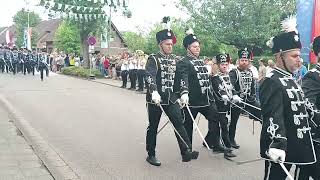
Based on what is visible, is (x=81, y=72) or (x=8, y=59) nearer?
(x=81, y=72)

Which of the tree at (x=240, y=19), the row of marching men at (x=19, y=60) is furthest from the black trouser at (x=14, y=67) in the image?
the tree at (x=240, y=19)

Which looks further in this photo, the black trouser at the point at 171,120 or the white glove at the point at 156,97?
the black trouser at the point at 171,120

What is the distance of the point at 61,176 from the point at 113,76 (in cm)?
2306

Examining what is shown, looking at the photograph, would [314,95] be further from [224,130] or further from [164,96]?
[224,130]

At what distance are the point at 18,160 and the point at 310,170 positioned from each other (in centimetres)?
452

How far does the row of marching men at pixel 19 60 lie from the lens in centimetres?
3066

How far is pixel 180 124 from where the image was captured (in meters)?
7.16

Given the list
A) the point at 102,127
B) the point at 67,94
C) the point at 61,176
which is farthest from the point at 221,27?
the point at 61,176

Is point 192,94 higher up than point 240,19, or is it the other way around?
point 240,19

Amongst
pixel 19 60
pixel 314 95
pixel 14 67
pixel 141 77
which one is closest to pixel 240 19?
pixel 141 77

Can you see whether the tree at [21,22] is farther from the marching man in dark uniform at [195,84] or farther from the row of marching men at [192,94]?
the marching man in dark uniform at [195,84]

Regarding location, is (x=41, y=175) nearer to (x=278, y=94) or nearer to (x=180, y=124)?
(x=180, y=124)

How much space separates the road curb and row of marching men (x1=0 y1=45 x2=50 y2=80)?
19811 mm

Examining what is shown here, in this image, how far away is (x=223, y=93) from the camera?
8086 mm
